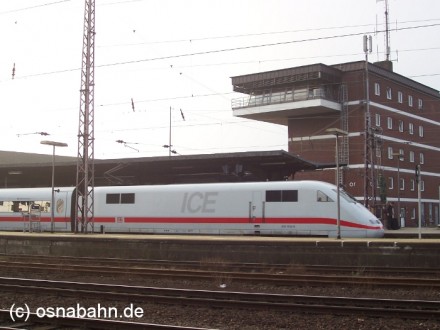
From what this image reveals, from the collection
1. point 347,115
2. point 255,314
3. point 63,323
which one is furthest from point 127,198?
point 347,115

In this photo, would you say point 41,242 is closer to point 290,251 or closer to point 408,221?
point 290,251

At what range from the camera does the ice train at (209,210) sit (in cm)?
2192

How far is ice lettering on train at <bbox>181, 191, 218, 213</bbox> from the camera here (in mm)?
24750

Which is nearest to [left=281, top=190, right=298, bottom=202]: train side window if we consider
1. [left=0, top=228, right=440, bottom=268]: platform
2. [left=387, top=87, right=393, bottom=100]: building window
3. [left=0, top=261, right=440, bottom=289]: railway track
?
[left=0, top=228, right=440, bottom=268]: platform

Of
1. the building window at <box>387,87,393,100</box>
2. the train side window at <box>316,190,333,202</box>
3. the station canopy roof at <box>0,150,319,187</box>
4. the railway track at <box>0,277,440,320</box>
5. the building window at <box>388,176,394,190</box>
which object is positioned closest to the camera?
the railway track at <box>0,277,440,320</box>

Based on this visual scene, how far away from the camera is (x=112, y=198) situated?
27641 mm

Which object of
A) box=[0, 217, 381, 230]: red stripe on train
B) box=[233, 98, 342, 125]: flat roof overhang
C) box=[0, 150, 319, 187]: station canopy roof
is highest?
box=[233, 98, 342, 125]: flat roof overhang

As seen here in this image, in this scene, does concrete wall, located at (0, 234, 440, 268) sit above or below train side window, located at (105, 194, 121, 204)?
below

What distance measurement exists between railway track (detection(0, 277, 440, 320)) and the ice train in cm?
1173

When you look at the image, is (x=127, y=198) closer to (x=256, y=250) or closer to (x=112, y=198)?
(x=112, y=198)

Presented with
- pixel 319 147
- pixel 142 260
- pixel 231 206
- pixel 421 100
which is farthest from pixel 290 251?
pixel 421 100

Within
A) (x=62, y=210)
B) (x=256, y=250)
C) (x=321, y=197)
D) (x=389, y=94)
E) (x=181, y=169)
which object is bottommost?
(x=256, y=250)

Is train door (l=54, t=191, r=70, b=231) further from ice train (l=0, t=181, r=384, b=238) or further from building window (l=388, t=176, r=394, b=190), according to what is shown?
building window (l=388, t=176, r=394, b=190)

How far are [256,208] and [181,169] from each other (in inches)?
362
